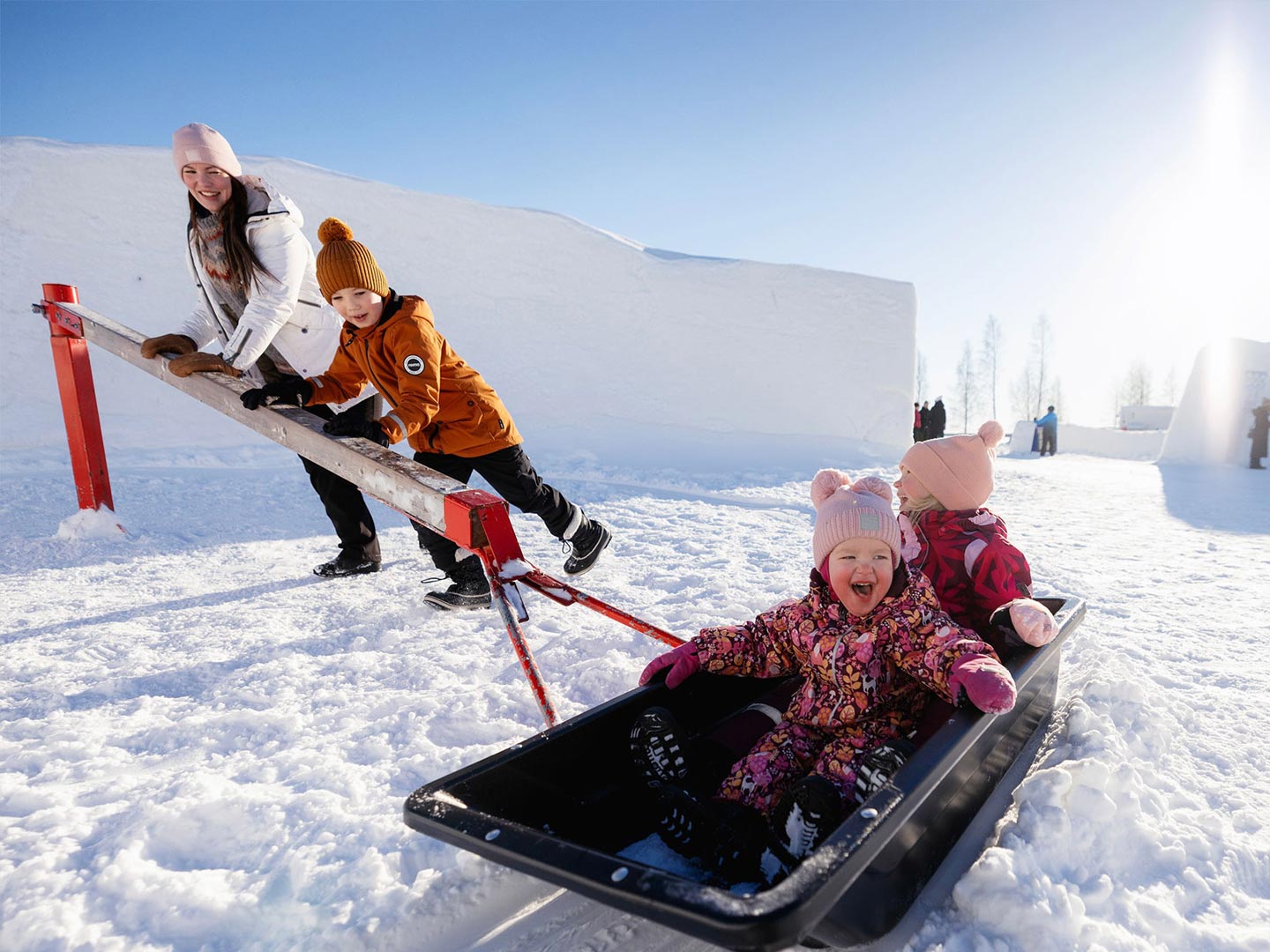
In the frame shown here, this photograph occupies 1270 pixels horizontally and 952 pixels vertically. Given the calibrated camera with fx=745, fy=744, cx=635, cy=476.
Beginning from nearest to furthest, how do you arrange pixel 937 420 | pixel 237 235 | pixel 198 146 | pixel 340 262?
1. pixel 340 262
2. pixel 198 146
3. pixel 237 235
4. pixel 937 420

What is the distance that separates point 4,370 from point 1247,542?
9988mm

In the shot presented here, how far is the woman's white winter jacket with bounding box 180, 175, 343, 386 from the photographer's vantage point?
2621mm

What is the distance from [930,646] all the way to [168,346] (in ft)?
9.66

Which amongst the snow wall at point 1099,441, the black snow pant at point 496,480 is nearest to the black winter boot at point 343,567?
the black snow pant at point 496,480

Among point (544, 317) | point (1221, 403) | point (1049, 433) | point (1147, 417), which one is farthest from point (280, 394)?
point (1147, 417)

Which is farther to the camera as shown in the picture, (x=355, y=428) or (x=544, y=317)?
(x=544, y=317)

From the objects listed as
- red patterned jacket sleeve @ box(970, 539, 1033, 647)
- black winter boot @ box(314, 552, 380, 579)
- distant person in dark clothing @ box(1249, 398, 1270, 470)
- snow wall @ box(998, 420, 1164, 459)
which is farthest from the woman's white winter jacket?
snow wall @ box(998, 420, 1164, 459)

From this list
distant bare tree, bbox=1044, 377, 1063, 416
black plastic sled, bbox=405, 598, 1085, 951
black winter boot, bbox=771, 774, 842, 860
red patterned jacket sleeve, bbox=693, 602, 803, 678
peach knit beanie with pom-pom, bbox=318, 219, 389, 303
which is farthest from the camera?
distant bare tree, bbox=1044, 377, 1063, 416

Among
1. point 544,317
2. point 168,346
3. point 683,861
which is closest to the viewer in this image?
point 683,861

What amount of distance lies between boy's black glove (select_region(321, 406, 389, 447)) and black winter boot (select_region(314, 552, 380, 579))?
101 cm

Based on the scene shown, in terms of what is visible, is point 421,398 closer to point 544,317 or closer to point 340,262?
point 340,262

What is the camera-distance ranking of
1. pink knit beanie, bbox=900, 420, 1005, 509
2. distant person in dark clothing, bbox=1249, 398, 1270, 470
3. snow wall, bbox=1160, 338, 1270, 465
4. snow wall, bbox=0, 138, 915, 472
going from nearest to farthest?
pink knit beanie, bbox=900, 420, 1005, 509 → snow wall, bbox=0, 138, 915, 472 → distant person in dark clothing, bbox=1249, 398, 1270, 470 → snow wall, bbox=1160, 338, 1270, 465

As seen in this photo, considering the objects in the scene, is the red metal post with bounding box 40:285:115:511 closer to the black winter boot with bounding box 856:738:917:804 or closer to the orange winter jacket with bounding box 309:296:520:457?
the orange winter jacket with bounding box 309:296:520:457

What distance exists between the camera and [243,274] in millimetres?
2674
